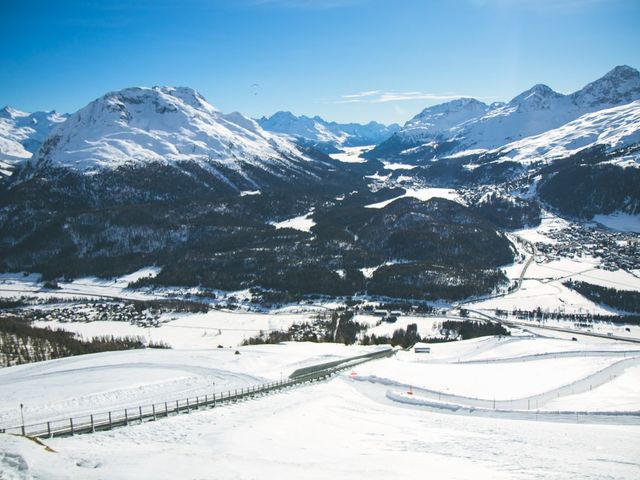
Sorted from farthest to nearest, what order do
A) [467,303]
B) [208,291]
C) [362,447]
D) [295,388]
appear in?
[208,291] < [467,303] < [295,388] < [362,447]

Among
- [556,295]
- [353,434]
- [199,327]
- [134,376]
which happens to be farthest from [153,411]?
[556,295]

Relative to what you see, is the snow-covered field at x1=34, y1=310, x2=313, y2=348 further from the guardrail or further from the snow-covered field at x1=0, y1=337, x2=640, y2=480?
the guardrail

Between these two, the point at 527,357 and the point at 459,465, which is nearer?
the point at 459,465

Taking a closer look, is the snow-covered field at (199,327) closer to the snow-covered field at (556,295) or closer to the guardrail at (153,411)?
the guardrail at (153,411)

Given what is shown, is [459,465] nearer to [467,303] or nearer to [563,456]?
[563,456]

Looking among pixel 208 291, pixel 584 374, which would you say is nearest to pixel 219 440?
pixel 584 374

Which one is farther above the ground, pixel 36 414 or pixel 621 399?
pixel 621 399
